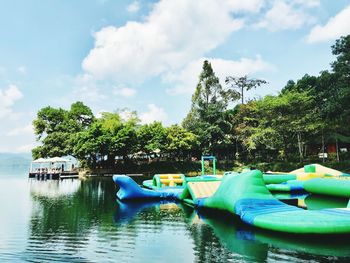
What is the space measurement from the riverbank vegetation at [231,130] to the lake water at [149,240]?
2313 centimetres

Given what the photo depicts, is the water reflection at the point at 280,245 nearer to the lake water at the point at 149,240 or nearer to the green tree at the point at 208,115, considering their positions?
the lake water at the point at 149,240

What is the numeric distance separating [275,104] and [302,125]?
10.7ft

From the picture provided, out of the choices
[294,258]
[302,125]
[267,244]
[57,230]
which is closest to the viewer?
[294,258]

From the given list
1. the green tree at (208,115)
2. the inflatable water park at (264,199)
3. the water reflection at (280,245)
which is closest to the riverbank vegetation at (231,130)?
the green tree at (208,115)

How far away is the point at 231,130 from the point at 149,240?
3627cm

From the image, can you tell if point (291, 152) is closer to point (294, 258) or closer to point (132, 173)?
point (132, 173)

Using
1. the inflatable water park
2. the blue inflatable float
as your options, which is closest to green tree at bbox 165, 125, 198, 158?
the inflatable water park

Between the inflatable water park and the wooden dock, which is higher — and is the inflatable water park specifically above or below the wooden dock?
below

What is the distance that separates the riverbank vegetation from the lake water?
23135 mm

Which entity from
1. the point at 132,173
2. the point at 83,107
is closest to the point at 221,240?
the point at 132,173

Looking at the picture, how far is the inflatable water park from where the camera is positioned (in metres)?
8.16

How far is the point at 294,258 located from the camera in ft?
22.2

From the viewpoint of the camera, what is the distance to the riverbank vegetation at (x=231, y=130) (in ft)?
106

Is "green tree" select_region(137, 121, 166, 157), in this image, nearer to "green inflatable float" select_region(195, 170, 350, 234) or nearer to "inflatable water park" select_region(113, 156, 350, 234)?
"inflatable water park" select_region(113, 156, 350, 234)
